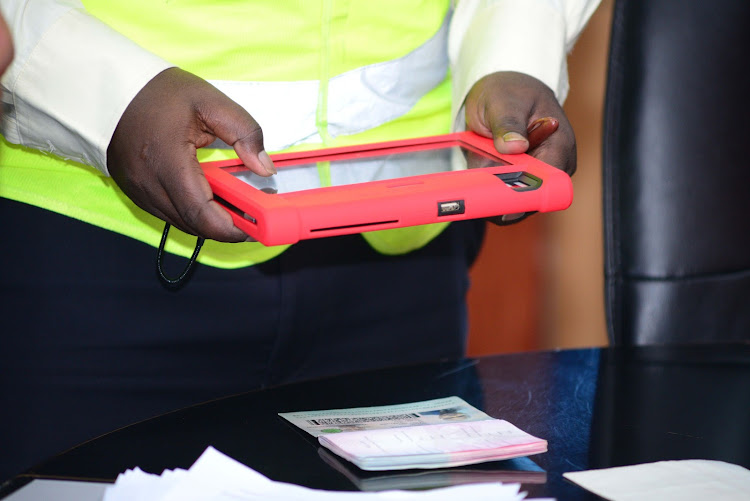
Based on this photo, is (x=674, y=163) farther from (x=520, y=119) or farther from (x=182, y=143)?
(x=182, y=143)

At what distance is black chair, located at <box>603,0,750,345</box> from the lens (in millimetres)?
1064

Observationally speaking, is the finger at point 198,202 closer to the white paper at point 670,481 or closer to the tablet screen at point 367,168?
the tablet screen at point 367,168

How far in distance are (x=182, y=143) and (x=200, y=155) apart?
154 millimetres

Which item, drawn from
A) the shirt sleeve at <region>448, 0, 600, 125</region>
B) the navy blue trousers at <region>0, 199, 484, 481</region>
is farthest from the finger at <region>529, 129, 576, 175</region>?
the navy blue trousers at <region>0, 199, 484, 481</region>

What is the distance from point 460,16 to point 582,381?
422mm

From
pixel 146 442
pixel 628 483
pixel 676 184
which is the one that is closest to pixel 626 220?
pixel 676 184

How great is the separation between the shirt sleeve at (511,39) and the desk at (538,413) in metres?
0.29

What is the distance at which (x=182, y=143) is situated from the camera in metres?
0.70

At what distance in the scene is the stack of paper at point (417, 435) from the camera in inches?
23.8

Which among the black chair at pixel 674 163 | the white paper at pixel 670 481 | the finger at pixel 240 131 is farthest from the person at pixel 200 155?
the white paper at pixel 670 481

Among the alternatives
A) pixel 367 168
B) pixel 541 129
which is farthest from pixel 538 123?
pixel 367 168

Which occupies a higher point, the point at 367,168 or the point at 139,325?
the point at 367,168

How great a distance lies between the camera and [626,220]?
1.08 meters

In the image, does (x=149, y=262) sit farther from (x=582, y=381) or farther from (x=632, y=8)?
(x=632, y=8)
